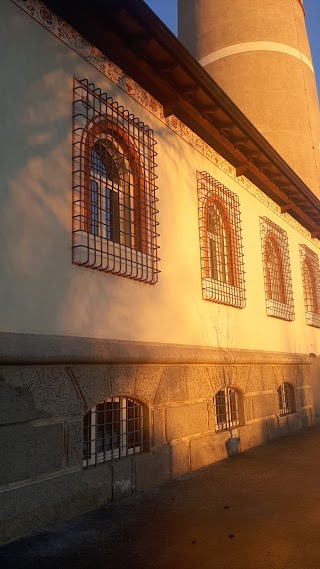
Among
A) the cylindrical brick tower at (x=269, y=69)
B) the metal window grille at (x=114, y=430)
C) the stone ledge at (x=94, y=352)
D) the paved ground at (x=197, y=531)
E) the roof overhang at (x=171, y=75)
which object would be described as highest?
the cylindrical brick tower at (x=269, y=69)

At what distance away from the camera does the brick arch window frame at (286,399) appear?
1003 centimetres

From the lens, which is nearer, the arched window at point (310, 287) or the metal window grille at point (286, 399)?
the metal window grille at point (286, 399)

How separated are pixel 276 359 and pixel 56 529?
6.26m

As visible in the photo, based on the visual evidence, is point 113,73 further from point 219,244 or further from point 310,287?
point 310,287

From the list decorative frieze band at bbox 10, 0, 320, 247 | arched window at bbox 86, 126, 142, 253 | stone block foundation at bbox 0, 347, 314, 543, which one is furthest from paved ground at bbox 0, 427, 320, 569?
decorative frieze band at bbox 10, 0, 320, 247

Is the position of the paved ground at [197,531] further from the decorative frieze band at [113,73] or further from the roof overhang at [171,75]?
the roof overhang at [171,75]

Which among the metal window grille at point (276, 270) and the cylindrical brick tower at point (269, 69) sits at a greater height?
the cylindrical brick tower at point (269, 69)

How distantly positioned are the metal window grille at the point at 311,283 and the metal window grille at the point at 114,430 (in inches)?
311

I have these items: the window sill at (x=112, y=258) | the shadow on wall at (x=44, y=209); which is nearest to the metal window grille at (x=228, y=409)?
the shadow on wall at (x=44, y=209)

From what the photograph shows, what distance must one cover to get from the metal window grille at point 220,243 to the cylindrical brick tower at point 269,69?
25.3 feet

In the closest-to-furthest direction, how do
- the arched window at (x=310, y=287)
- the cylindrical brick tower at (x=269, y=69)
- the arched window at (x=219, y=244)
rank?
the arched window at (x=219, y=244) → the arched window at (x=310, y=287) → the cylindrical brick tower at (x=269, y=69)

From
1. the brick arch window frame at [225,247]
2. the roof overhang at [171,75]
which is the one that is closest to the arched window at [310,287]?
the roof overhang at [171,75]

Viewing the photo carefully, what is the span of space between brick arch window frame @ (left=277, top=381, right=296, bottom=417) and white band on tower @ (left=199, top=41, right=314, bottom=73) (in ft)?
38.5

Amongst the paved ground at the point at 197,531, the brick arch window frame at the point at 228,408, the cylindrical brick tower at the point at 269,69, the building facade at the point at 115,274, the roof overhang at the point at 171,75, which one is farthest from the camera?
the cylindrical brick tower at the point at 269,69
